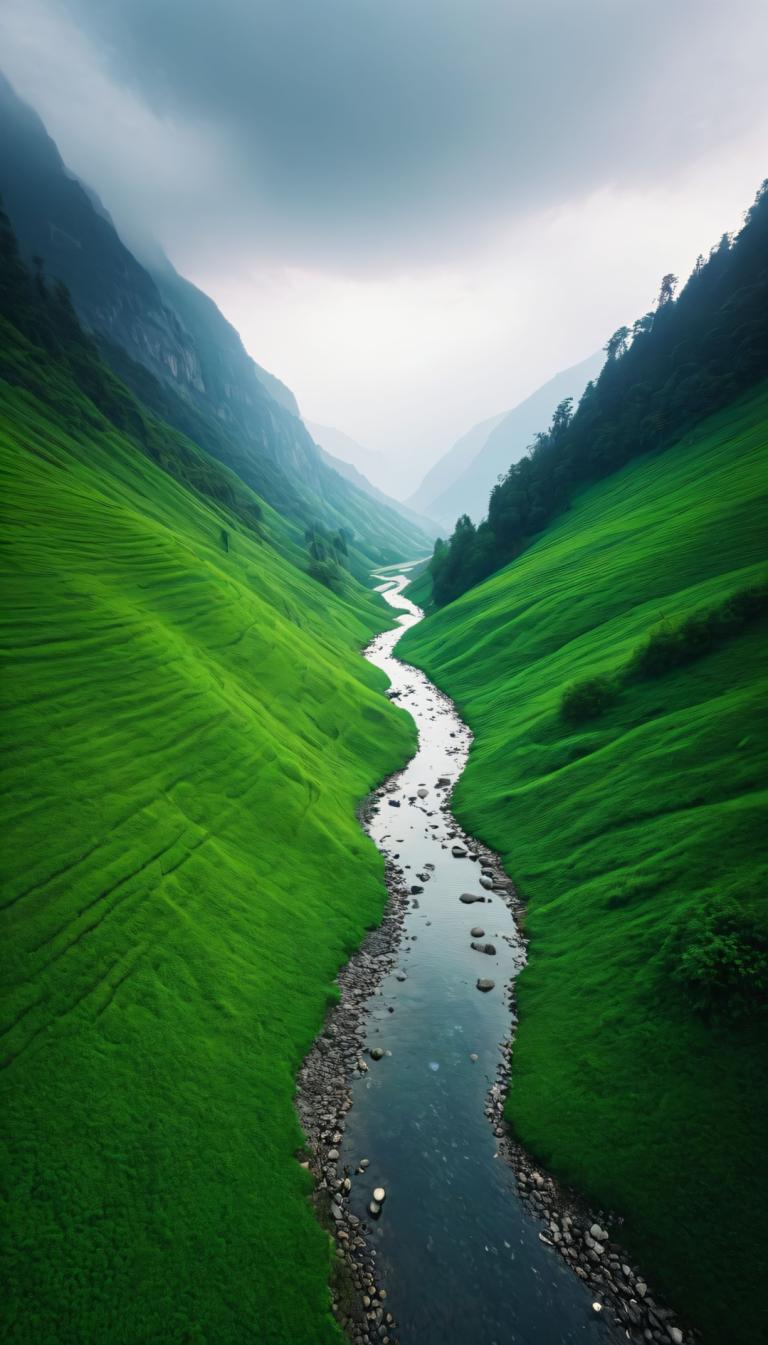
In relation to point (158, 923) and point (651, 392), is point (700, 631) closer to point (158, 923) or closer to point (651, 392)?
point (158, 923)

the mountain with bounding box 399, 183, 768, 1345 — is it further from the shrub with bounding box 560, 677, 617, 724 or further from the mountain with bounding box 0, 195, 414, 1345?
the mountain with bounding box 0, 195, 414, 1345

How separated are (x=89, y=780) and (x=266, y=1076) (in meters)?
23.0

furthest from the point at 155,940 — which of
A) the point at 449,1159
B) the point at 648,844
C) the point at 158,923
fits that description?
the point at 648,844

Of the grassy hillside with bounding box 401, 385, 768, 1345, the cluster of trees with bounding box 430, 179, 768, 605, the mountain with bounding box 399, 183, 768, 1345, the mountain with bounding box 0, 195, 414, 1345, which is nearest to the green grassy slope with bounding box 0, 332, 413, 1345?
the mountain with bounding box 0, 195, 414, 1345

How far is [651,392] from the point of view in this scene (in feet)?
502

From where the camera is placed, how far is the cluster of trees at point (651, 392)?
13412 centimetres

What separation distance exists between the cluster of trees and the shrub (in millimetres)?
98584

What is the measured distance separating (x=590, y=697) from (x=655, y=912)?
2759 centimetres

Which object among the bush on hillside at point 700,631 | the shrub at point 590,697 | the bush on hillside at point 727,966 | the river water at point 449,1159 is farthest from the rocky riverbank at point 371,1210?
the bush on hillside at point 700,631

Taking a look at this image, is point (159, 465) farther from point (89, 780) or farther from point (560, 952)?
point (560, 952)

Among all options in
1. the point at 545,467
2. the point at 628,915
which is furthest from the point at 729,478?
the point at 628,915

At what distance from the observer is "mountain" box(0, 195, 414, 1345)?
60.7 ft

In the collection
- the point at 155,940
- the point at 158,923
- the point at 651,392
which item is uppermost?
the point at 651,392

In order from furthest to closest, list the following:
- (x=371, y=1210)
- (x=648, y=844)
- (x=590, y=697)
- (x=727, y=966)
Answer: (x=590, y=697) → (x=648, y=844) → (x=727, y=966) → (x=371, y=1210)
